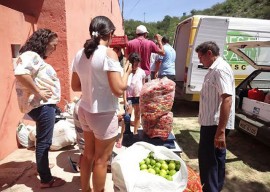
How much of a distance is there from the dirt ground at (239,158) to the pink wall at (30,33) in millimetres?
2505

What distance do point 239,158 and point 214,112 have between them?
2.02m

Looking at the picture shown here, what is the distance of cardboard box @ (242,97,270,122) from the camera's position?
→ 4098mm

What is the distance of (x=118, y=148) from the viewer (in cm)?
435

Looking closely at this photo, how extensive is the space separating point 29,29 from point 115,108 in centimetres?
314

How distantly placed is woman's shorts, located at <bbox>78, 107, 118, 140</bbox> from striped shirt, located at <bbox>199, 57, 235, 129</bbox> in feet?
3.32

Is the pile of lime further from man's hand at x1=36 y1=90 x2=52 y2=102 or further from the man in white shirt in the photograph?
man's hand at x1=36 y1=90 x2=52 y2=102

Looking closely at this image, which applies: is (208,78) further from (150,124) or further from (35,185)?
A: (35,185)

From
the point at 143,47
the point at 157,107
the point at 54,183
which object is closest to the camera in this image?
the point at 54,183

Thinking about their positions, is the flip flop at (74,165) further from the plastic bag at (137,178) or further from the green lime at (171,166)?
the green lime at (171,166)

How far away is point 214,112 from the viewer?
2779mm

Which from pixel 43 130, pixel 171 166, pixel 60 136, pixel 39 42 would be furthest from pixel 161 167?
pixel 60 136

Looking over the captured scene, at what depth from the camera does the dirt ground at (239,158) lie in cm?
358

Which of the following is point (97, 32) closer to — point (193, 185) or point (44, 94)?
point (44, 94)

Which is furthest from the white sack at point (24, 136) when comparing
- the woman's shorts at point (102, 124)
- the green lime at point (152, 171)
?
the green lime at point (152, 171)
